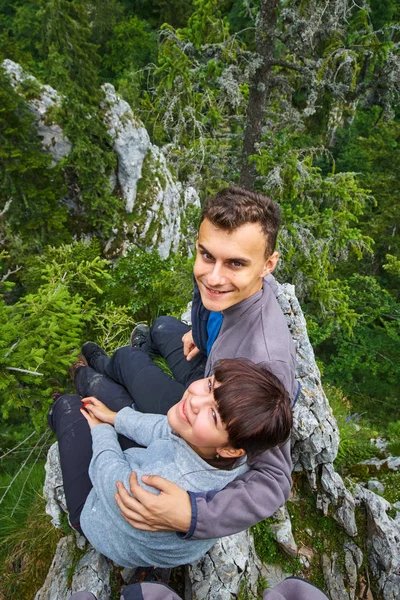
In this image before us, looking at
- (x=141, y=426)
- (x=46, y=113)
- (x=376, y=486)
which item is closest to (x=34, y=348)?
(x=141, y=426)

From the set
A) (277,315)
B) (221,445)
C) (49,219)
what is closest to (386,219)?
(49,219)

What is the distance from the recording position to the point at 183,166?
829 centimetres

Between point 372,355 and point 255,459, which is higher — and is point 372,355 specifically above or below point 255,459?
below

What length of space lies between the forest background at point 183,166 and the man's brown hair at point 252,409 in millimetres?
1807

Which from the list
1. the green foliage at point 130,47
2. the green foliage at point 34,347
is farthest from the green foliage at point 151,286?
the green foliage at point 130,47

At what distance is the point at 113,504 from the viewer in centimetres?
220

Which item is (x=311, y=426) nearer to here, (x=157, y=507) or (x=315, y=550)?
(x=315, y=550)

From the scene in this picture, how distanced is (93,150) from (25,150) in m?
1.61

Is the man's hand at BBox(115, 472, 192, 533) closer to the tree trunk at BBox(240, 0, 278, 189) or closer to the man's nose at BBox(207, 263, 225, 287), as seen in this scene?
the man's nose at BBox(207, 263, 225, 287)

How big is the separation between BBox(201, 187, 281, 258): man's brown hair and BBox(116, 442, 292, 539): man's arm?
4.78ft

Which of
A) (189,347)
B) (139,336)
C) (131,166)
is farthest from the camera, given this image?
(131,166)

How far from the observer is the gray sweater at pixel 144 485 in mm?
2098

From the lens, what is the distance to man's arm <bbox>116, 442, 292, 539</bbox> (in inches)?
76.5

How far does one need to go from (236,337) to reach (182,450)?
847 millimetres
